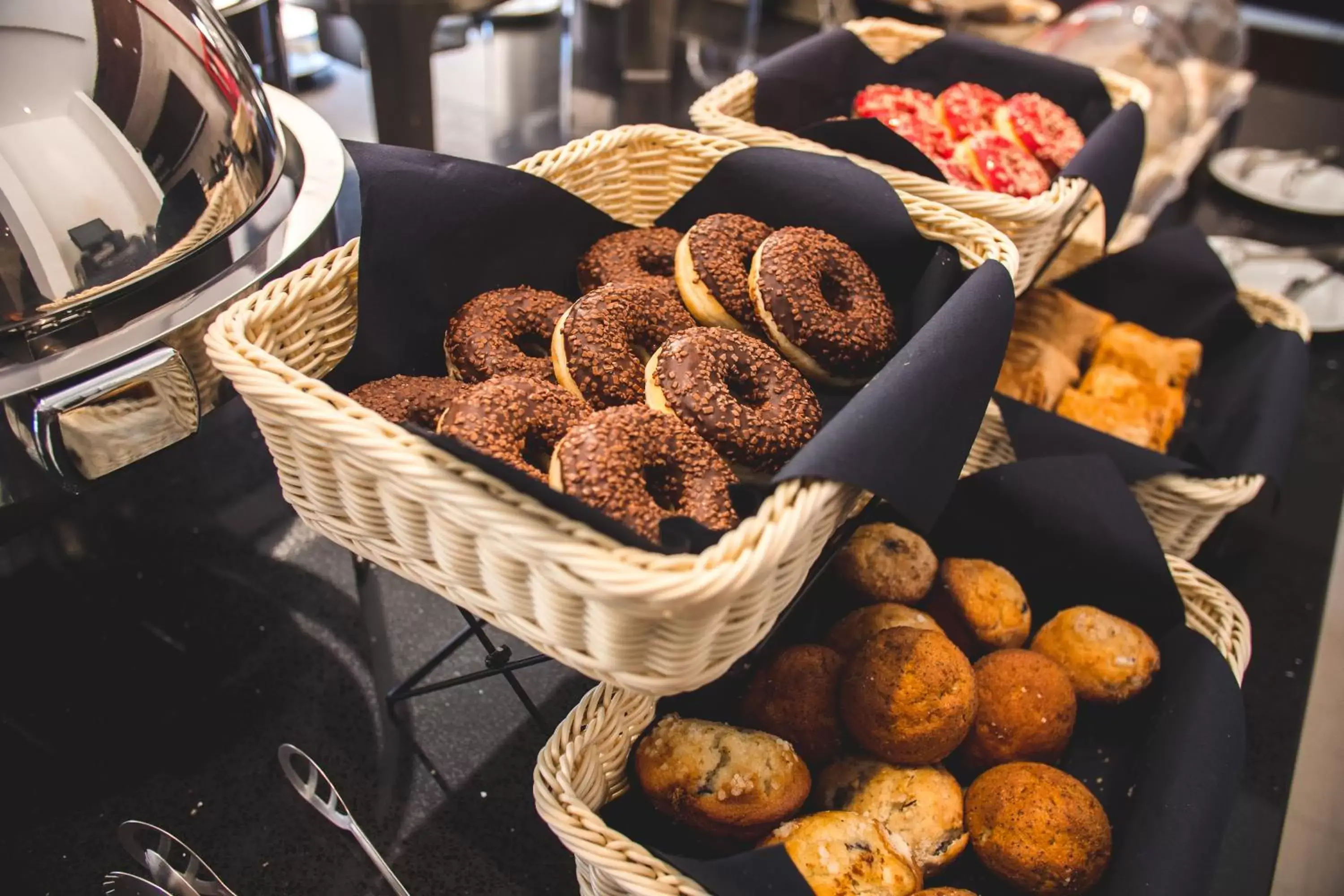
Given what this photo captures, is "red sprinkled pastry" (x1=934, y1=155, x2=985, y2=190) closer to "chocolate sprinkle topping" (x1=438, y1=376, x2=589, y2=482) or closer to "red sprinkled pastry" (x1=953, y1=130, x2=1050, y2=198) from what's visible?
"red sprinkled pastry" (x1=953, y1=130, x2=1050, y2=198)

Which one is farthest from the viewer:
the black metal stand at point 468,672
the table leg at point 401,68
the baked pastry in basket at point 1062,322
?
the table leg at point 401,68

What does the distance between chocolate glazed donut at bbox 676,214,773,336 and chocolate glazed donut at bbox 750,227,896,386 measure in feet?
0.05

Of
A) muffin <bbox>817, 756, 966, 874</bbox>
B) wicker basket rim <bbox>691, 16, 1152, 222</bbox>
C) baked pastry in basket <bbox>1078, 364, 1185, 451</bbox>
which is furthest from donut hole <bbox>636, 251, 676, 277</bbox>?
baked pastry in basket <bbox>1078, 364, 1185, 451</bbox>

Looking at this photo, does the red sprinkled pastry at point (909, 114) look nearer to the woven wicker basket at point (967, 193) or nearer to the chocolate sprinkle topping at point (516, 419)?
the woven wicker basket at point (967, 193)

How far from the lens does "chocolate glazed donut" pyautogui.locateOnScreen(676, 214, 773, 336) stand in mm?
948

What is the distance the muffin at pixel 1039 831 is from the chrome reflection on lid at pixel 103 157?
0.83 meters

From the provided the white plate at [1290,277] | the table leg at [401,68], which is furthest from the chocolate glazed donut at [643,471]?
the white plate at [1290,277]

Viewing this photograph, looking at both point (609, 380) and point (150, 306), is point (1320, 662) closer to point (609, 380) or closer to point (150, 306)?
point (609, 380)

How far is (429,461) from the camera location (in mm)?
621

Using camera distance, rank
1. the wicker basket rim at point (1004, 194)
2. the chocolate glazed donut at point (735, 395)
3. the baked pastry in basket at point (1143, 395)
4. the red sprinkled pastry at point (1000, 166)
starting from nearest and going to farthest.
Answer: the chocolate glazed donut at point (735, 395) < the wicker basket rim at point (1004, 194) < the red sprinkled pastry at point (1000, 166) < the baked pastry in basket at point (1143, 395)

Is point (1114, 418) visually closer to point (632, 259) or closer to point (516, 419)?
point (632, 259)

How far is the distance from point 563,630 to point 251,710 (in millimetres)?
504

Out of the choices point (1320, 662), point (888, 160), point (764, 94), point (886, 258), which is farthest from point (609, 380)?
point (1320, 662)

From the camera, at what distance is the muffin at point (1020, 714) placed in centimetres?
89
